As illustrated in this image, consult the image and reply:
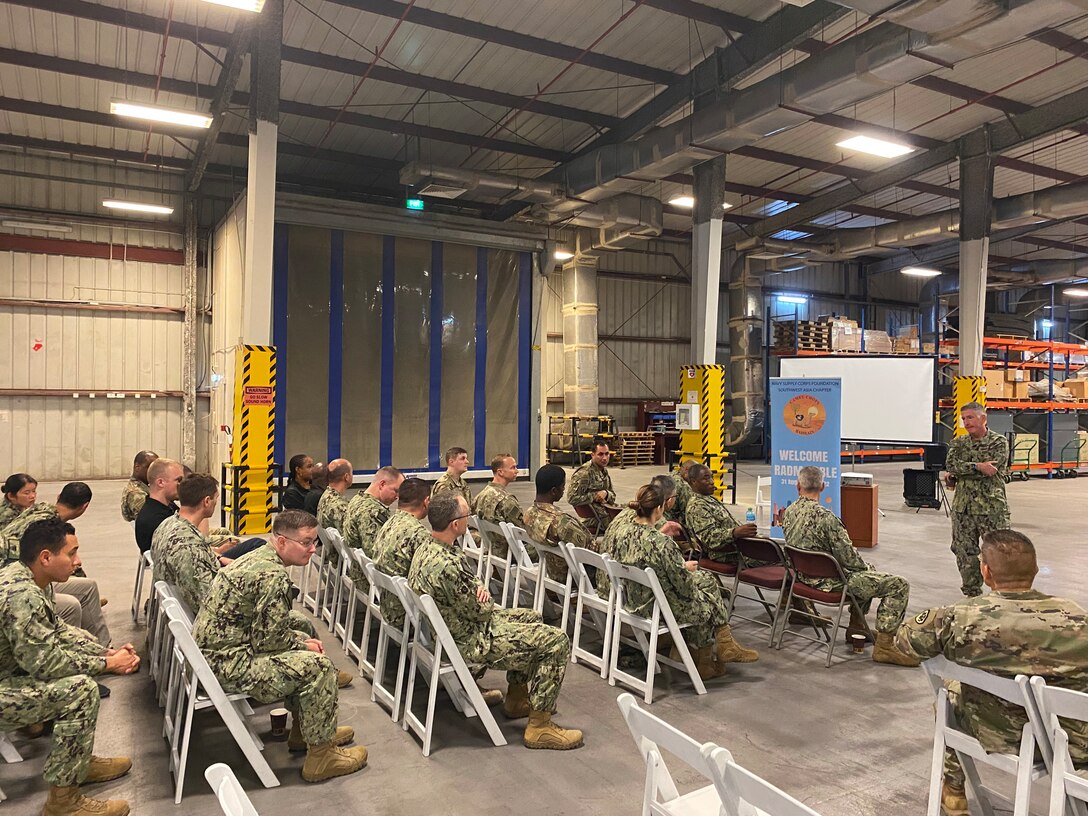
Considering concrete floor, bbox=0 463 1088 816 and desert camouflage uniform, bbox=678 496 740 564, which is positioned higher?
desert camouflage uniform, bbox=678 496 740 564

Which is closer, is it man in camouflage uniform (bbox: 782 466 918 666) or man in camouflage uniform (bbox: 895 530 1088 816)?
man in camouflage uniform (bbox: 895 530 1088 816)

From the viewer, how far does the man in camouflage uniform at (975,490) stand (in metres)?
6.24

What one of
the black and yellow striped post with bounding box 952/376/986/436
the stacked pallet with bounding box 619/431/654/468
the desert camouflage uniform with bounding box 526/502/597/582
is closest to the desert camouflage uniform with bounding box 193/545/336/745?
the desert camouflage uniform with bounding box 526/502/597/582

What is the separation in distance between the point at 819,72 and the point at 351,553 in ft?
25.0

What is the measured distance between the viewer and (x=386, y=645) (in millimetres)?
4258

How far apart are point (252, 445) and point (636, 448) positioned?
12.6 m

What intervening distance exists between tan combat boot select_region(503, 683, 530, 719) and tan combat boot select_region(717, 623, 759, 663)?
1492 millimetres

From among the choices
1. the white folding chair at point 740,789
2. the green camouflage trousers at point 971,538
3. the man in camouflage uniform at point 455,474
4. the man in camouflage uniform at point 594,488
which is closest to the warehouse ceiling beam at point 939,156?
the green camouflage trousers at point 971,538

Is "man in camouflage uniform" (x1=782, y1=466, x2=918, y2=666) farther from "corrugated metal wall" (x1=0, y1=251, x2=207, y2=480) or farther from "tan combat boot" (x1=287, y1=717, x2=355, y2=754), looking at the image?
"corrugated metal wall" (x1=0, y1=251, x2=207, y2=480)

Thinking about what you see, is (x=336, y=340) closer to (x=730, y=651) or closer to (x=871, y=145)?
(x=871, y=145)

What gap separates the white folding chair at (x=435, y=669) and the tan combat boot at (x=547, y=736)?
6.3 inches

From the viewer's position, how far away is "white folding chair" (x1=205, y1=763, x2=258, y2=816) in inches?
66.1

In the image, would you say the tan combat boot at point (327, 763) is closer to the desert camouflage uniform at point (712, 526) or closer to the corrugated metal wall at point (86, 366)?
the desert camouflage uniform at point (712, 526)

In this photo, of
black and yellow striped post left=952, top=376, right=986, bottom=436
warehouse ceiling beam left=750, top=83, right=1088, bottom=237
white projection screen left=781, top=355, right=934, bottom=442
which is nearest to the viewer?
white projection screen left=781, top=355, right=934, bottom=442
